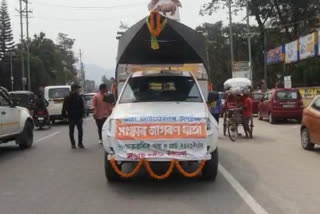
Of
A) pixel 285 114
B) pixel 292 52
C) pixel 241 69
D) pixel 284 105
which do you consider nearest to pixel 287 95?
pixel 284 105

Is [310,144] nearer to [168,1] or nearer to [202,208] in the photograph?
[202,208]

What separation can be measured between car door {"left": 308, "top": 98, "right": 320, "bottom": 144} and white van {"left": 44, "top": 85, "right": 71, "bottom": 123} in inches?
661

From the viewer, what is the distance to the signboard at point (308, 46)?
32375 millimetres

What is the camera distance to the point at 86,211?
7227 mm

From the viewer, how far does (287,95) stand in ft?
81.4

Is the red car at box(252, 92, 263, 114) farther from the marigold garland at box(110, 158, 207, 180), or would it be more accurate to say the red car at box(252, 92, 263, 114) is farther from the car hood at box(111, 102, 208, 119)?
the marigold garland at box(110, 158, 207, 180)

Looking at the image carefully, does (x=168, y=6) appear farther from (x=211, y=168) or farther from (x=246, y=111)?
(x=211, y=168)

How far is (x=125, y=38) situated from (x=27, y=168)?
11.5 feet

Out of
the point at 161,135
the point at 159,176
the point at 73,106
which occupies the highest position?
the point at 73,106

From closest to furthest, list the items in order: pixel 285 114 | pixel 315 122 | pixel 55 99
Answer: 1. pixel 315 122
2. pixel 285 114
3. pixel 55 99

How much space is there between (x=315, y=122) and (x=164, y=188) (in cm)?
556

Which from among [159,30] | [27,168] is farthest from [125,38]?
[27,168]

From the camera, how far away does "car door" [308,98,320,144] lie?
41.6 feet

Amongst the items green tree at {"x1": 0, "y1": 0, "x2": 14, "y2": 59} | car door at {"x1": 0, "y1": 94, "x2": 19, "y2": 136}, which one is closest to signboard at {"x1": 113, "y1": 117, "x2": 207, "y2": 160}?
car door at {"x1": 0, "y1": 94, "x2": 19, "y2": 136}
